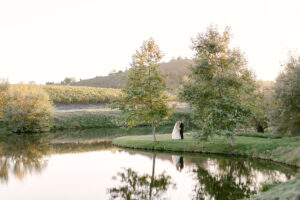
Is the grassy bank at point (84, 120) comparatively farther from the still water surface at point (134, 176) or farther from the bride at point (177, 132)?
the still water surface at point (134, 176)

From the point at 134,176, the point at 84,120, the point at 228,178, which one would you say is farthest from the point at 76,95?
the point at 228,178

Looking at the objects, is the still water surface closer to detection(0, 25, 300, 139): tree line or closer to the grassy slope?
the grassy slope

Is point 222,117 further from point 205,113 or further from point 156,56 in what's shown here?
point 156,56

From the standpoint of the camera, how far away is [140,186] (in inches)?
631

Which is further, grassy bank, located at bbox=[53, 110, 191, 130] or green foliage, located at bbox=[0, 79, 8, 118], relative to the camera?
grassy bank, located at bbox=[53, 110, 191, 130]

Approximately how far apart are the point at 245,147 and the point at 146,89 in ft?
33.5

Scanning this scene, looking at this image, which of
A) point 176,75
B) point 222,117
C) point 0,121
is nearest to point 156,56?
Answer: point 222,117

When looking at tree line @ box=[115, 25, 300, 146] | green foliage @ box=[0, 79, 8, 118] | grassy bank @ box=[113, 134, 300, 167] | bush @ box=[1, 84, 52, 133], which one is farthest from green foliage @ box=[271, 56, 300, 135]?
green foliage @ box=[0, 79, 8, 118]

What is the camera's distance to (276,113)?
25.5 meters

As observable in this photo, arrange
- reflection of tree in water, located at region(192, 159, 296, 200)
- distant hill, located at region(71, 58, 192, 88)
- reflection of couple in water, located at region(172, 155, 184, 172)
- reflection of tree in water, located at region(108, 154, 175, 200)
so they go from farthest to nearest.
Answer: distant hill, located at region(71, 58, 192, 88), reflection of couple in water, located at region(172, 155, 184, 172), reflection of tree in water, located at region(108, 154, 175, 200), reflection of tree in water, located at region(192, 159, 296, 200)

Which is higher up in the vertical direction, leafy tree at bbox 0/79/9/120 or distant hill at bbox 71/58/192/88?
distant hill at bbox 71/58/192/88

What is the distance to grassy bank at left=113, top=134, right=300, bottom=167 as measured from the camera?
66.6 ft

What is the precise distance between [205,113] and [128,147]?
10074 mm

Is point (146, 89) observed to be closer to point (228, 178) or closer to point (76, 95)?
point (228, 178)
